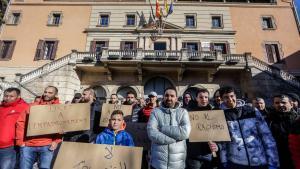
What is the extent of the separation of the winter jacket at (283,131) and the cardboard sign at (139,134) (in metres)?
2.01

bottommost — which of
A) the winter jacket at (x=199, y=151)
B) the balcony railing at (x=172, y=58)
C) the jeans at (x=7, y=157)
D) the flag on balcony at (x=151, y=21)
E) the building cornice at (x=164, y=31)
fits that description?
the jeans at (x=7, y=157)

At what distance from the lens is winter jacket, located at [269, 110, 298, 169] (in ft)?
8.97

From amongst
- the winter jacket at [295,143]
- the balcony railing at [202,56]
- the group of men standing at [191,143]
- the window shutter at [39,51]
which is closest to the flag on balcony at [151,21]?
the balcony railing at [202,56]

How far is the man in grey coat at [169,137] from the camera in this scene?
2.58 metres

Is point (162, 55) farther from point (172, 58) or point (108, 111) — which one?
Result: point (108, 111)

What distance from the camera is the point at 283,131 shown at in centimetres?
286

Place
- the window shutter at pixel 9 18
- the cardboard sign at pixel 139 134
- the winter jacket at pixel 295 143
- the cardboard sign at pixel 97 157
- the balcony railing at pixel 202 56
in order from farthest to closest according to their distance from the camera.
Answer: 1. the window shutter at pixel 9 18
2. the balcony railing at pixel 202 56
3. the cardboard sign at pixel 139 134
4. the winter jacket at pixel 295 143
5. the cardboard sign at pixel 97 157

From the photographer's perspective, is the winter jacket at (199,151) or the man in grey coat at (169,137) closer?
the man in grey coat at (169,137)

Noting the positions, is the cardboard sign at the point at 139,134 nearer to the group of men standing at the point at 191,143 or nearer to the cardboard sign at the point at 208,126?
the group of men standing at the point at 191,143

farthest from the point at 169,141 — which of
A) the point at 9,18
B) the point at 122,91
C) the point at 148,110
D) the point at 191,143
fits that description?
the point at 9,18

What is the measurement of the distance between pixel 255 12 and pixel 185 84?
33.4 ft

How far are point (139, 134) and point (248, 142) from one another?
71.4 inches

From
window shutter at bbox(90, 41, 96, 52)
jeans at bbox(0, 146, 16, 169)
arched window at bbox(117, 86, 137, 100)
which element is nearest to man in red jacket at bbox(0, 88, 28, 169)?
jeans at bbox(0, 146, 16, 169)

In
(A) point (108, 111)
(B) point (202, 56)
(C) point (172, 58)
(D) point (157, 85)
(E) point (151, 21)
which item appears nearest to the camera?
(A) point (108, 111)
